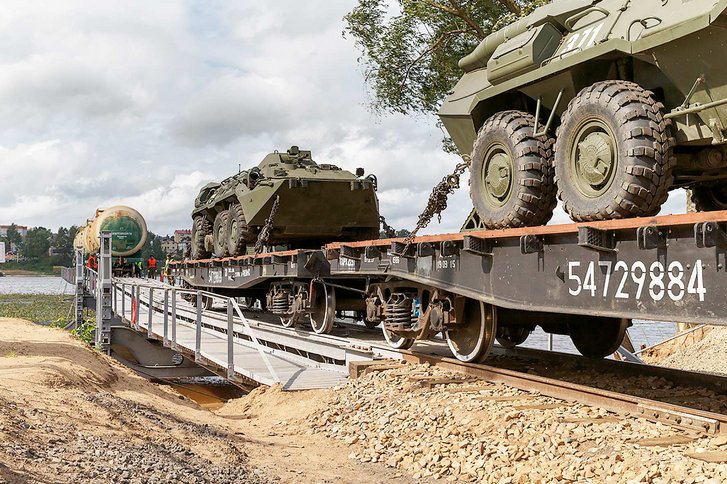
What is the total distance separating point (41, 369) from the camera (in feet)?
33.0

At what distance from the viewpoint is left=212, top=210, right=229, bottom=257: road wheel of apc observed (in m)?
17.9

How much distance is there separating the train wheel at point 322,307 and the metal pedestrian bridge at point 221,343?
27cm

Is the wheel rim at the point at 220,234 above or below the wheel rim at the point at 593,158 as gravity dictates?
below

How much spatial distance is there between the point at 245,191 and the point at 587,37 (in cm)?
974

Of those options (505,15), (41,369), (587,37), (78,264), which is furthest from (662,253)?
(78,264)

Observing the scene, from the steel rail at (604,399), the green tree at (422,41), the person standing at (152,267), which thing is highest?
the green tree at (422,41)

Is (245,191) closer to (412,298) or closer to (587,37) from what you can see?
(412,298)

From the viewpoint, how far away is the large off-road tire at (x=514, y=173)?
25.0 feet

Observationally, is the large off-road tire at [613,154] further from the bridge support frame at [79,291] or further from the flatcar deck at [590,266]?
the bridge support frame at [79,291]

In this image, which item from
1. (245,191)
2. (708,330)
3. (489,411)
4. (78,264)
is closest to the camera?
(489,411)

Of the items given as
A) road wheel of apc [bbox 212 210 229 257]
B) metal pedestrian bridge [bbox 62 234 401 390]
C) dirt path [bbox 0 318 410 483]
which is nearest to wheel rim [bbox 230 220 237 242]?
road wheel of apc [bbox 212 210 229 257]

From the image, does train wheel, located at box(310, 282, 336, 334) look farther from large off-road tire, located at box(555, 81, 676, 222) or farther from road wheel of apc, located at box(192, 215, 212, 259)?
road wheel of apc, located at box(192, 215, 212, 259)

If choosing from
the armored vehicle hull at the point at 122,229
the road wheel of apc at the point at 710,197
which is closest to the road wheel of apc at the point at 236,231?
the road wheel of apc at the point at 710,197

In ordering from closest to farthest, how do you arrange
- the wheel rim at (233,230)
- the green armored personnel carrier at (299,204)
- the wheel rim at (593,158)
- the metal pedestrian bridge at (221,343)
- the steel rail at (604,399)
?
1. the steel rail at (604,399)
2. the wheel rim at (593,158)
3. the metal pedestrian bridge at (221,343)
4. the green armored personnel carrier at (299,204)
5. the wheel rim at (233,230)
